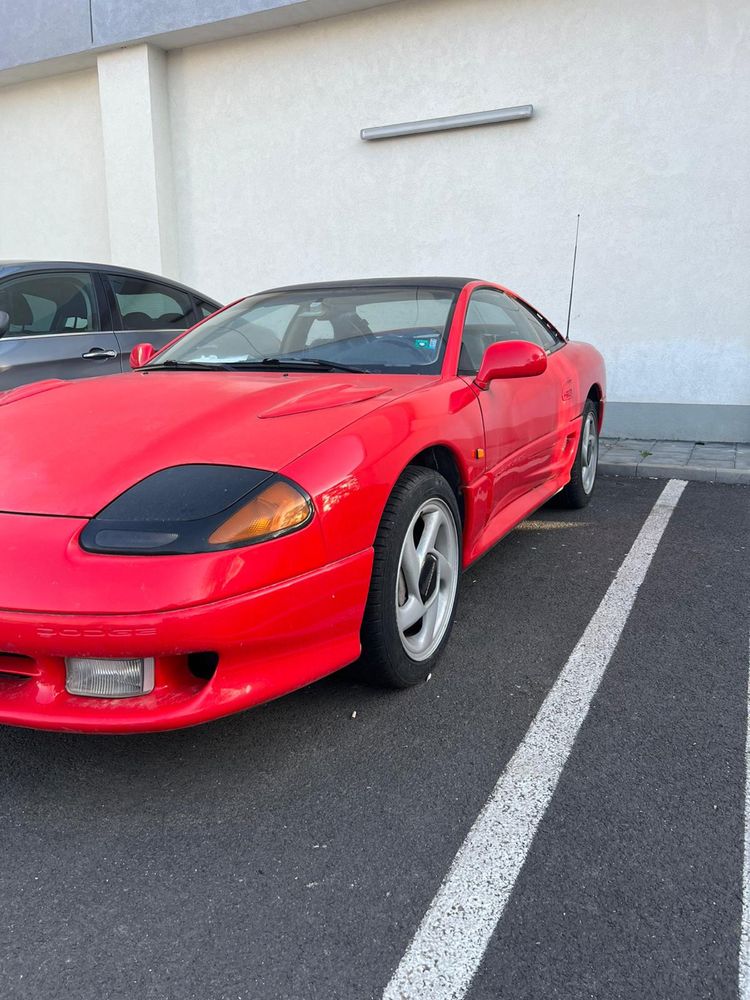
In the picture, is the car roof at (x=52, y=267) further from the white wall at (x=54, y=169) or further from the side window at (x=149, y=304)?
the white wall at (x=54, y=169)

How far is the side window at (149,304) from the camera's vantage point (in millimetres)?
5160

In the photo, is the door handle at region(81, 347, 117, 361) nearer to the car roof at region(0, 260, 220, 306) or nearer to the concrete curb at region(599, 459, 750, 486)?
the car roof at region(0, 260, 220, 306)

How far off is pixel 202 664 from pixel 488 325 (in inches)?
83.5

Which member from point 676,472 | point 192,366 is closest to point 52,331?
point 192,366

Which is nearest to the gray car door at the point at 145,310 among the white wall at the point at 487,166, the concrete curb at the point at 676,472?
the white wall at the point at 487,166

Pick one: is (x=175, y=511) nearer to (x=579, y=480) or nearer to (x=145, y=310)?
(x=579, y=480)

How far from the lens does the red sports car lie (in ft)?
5.96

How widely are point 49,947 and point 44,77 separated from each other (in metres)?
9.74

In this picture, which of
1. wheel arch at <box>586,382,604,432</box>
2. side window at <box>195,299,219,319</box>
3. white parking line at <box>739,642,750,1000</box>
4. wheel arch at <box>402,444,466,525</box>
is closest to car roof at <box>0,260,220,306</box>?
side window at <box>195,299,219,319</box>

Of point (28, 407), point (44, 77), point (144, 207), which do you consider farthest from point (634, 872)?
point (44, 77)

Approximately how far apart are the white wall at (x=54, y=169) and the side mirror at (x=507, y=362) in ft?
24.0

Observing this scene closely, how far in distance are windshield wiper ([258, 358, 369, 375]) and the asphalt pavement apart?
1.10 metres

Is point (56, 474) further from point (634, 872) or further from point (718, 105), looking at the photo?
point (718, 105)

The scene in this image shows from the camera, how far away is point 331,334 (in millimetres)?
3201
